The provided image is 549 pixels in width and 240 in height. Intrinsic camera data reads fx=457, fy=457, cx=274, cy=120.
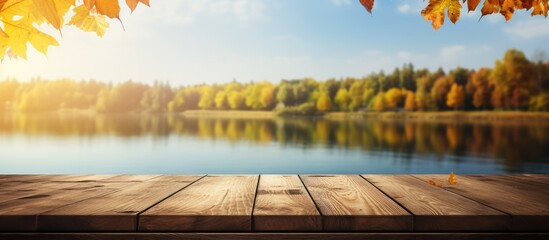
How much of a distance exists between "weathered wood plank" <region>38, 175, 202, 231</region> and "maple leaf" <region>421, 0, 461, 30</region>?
1.57 metres

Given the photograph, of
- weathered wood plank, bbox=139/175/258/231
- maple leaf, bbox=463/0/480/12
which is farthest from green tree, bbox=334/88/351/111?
weathered wood plank, bbox=139/175/258/231

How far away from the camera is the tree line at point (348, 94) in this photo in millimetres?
82188

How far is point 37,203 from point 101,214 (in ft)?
1.26

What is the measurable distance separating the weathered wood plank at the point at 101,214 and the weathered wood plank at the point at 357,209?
65 centimetres

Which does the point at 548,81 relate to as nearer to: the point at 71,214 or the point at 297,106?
the point at 297,106

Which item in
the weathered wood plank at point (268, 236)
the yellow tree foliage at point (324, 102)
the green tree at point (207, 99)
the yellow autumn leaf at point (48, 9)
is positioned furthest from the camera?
the green tree at point (207, 99)

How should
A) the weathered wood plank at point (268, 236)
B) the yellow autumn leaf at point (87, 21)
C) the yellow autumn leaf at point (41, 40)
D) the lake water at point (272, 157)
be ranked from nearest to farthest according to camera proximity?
1. the weathered wood plank at point (268, 236)
2. the yellow autumn leaf at point (41, 40)
3. the yellow autumn leaf at point (87, 21)
4. the lake water at point (272, 157)

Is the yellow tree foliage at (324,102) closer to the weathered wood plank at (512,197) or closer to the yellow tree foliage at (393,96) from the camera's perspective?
the yellow tree foliage at (393,96)

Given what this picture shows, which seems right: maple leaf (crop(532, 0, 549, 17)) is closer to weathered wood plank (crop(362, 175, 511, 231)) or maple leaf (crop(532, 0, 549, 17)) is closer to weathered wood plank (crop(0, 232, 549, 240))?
weathered wood plank (crop(362, 175, 511, 231))

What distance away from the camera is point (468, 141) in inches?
2365

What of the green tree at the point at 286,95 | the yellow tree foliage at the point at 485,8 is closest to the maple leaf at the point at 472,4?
the yellow tree foliage at the point at 485,8

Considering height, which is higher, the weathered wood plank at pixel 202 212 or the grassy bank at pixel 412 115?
the grassy bank at pixel 412 115

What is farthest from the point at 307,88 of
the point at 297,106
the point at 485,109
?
the point at 485,109

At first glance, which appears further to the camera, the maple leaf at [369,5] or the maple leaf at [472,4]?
the maple leaf at [472,4]
